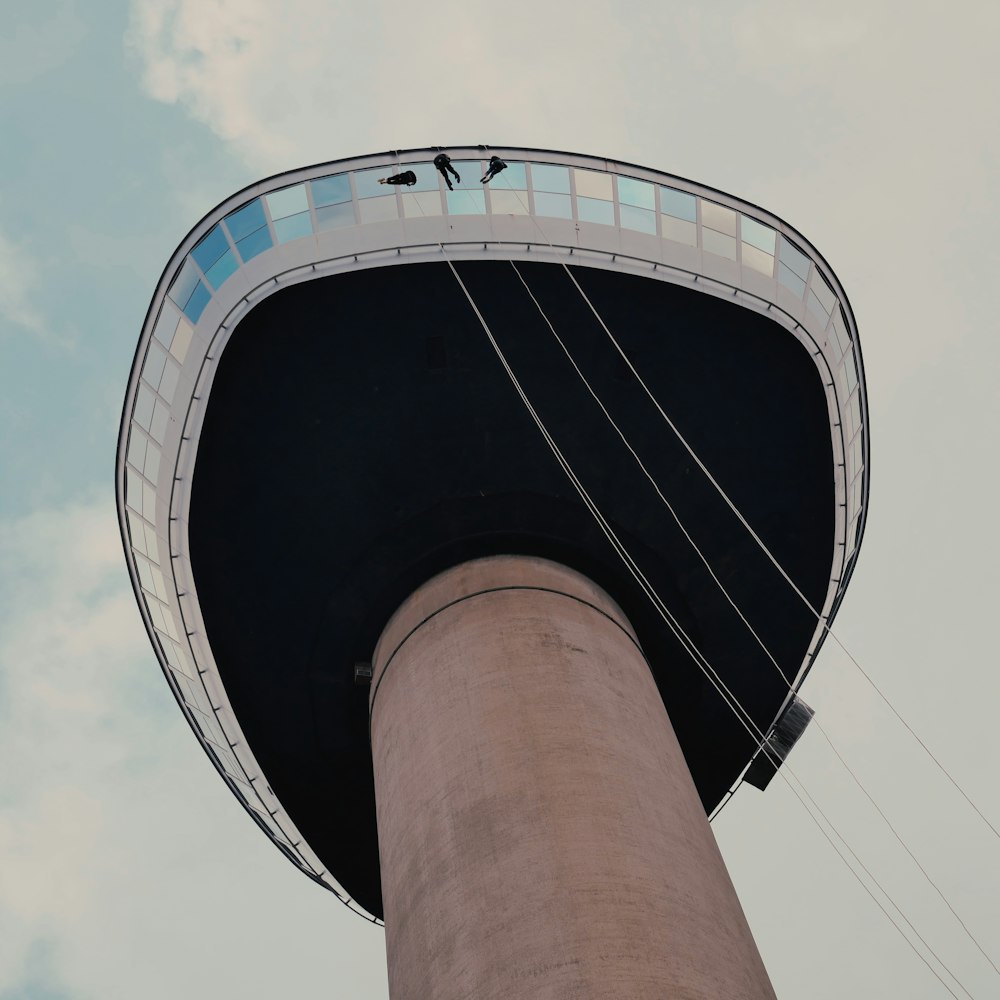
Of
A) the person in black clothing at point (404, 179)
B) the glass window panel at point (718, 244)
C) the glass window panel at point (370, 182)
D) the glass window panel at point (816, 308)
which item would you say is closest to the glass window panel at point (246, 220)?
the glass window panel at point (370, 182)

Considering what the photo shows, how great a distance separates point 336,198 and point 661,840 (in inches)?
348

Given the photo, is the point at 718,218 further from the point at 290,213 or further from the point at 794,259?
the point at 290,213

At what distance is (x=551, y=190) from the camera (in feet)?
48.6

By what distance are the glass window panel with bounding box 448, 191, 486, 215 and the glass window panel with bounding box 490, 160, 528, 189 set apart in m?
0.27

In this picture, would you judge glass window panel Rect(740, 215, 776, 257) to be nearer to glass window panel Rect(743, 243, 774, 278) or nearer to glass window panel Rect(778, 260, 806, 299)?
glass window panel Rect(743, 243, 774, 278)

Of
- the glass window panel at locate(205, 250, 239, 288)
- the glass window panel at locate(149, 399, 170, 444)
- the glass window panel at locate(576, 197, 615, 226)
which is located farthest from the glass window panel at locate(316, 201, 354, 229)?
the glass window panel at locate(149, 399, 170, 444)

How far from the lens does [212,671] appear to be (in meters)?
16.8

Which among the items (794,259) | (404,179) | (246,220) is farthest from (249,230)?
(794,259)

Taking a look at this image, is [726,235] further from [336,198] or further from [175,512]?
[175,512]

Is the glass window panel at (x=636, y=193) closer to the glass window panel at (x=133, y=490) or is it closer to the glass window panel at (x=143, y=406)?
the glass window panel at (x=143, y=406)

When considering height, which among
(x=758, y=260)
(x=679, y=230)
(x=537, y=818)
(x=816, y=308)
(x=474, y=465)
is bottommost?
(x=537, y=818)

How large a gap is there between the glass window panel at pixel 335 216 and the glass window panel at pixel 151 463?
350 cm

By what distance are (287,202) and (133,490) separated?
4.56 meters

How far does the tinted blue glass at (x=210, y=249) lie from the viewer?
48.3ft
